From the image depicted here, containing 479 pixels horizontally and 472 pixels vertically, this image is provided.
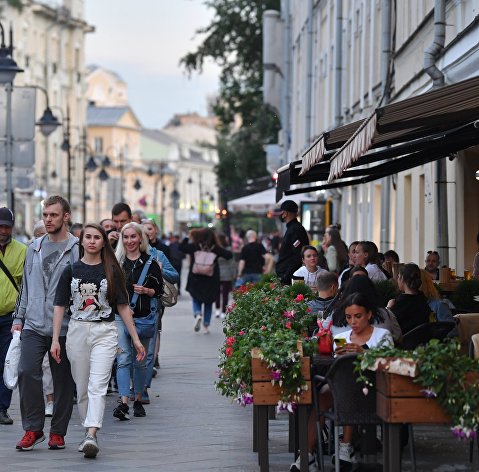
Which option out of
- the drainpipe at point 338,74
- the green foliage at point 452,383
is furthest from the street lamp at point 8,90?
the green foliage at point 452,383

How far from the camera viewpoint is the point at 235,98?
2645 inches

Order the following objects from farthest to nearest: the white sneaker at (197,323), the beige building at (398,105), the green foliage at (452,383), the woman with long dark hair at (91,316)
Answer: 1. the white sneaker at (197,323)
2. the beige building at (398,105)
3. the woman with long dark hair at (91,316)
4. the green foliage at (452,383)

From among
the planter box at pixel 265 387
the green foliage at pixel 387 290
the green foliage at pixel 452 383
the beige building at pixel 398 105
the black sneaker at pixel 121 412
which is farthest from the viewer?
the beige building at pixel 398 105

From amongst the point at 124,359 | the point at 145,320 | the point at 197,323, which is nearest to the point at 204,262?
the point at 197,323

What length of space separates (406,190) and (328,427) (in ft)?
46.7

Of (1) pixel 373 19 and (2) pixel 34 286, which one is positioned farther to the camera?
(1) pixel 373 19

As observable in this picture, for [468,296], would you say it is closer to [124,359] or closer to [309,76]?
[124,359]

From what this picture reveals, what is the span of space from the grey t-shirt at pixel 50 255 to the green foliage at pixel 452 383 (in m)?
3.98

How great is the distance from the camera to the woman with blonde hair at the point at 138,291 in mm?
14289

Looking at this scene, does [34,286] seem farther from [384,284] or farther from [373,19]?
[373,19]

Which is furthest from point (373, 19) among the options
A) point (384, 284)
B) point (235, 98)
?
point (235, 98)

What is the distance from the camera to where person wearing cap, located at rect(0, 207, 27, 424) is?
44.9ft

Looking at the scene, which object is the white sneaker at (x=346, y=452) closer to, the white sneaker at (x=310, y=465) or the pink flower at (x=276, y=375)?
the white sneaker at (x=310, y=465)

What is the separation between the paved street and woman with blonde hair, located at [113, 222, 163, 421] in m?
0.40
